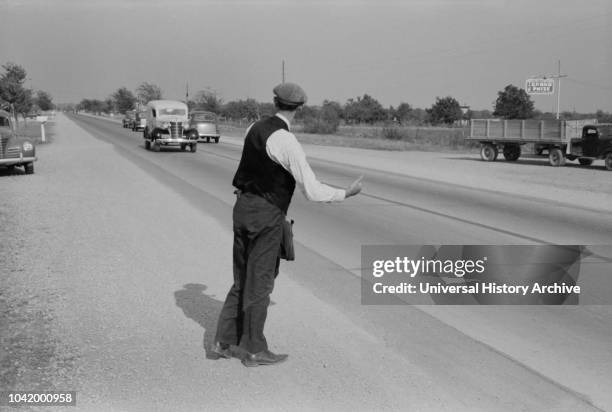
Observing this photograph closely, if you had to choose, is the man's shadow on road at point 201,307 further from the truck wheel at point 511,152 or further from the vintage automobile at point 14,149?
the truck wheel at point 511,152

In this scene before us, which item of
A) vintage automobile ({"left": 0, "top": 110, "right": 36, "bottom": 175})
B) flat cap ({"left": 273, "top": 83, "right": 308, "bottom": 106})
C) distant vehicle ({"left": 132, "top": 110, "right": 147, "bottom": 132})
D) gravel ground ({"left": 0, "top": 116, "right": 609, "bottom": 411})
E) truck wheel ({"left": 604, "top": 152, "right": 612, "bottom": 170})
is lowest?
gravel ground ({"left": 0, "top": 116, "right": 609, "bottom": 411})

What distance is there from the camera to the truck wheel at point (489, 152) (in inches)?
1122

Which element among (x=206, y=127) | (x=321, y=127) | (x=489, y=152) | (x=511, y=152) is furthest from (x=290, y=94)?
(x=321, y=127)

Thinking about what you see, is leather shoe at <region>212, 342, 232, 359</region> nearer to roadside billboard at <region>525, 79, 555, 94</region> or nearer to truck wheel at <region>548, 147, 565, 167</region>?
truck wheel at <region>548, 147, 565, 167</region>

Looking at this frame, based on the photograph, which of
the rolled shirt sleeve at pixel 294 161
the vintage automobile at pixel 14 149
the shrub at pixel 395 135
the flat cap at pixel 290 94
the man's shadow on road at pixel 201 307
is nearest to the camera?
the rolled shirt sleeve at pixel 294 161

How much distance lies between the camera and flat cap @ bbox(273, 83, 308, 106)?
431cm

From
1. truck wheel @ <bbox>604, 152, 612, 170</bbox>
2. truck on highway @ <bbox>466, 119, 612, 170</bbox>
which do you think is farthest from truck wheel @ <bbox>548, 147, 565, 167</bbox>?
truck wheel @ <bbox>604, 152, 612, 170</bbox>

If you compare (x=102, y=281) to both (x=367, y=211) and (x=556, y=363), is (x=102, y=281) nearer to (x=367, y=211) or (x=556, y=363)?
(x=556, y=363)

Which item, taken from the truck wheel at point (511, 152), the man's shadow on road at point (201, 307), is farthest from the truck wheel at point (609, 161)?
the man's shadow on road at point (201, 307)

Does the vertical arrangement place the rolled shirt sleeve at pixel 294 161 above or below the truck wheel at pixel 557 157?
above

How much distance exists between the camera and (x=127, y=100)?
5118 inches

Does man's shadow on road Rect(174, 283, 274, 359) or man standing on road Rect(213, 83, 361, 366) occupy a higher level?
man standing on road Rect(213, 83, 361, 366)

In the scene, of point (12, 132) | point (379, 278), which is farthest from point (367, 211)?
point (12, 132)

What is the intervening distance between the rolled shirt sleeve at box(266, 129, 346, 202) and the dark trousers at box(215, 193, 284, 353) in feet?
0.96
